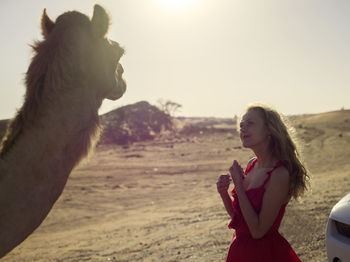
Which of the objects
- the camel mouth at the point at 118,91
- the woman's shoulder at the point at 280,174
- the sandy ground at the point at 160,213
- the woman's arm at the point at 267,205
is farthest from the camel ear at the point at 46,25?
the woman's shoulder at the point at 280,174

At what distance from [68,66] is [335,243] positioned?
2.81m

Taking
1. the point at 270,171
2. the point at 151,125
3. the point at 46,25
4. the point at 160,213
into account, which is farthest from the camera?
the point at 151,125

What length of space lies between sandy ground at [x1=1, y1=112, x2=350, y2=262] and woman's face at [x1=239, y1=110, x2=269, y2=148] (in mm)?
640

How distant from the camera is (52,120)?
8.43ft

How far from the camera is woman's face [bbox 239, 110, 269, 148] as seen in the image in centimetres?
276

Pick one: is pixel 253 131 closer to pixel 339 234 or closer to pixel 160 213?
pixel 339 234

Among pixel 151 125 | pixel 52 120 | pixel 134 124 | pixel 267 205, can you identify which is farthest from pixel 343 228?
pixel 151 125

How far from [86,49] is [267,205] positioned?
1.70 m

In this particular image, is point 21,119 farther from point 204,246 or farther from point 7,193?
point 204,246

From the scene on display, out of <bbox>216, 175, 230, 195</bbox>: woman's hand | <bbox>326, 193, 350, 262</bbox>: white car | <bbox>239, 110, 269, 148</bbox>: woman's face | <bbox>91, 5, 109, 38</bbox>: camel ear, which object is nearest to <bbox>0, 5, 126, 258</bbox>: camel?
<bbox>91, 5, 109, 38</bbox>: camel ear

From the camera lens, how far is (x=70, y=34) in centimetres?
277

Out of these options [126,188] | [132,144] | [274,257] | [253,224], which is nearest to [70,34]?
[253,224]

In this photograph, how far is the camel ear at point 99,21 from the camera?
9.36 feet

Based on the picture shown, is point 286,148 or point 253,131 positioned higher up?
point 253,131
